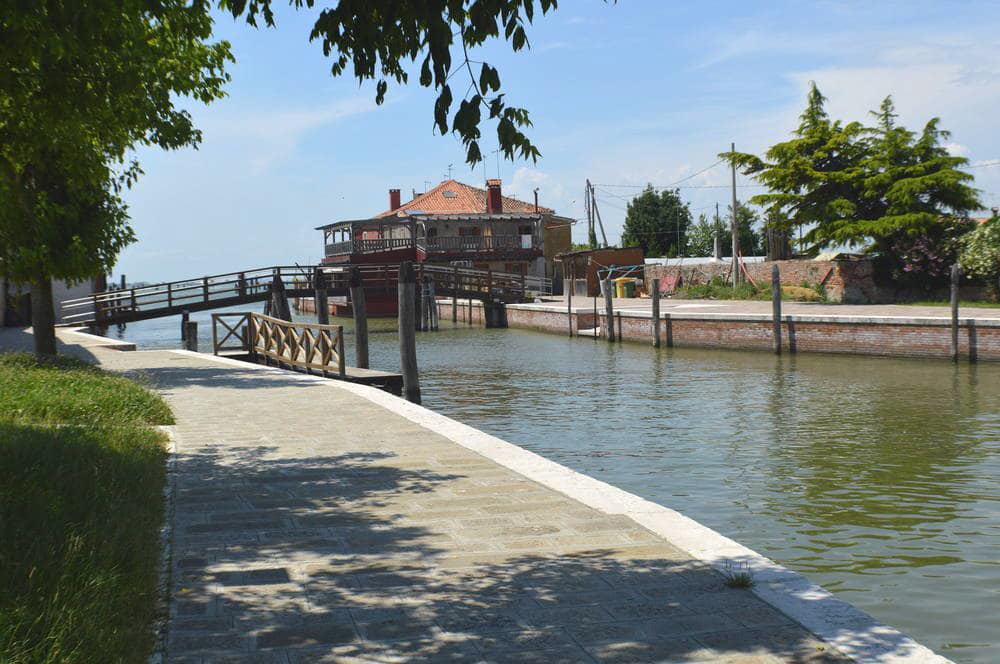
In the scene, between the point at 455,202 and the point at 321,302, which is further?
the point at 455,202

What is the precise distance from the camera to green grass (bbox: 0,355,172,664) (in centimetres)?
402

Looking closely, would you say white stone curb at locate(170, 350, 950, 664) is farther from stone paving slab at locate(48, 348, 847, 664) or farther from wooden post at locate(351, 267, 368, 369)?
wooden post at locate(351, 267, 368, 369)

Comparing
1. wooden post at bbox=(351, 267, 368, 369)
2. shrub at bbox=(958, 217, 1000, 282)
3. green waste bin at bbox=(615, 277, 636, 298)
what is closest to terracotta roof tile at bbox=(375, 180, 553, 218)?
green waste bin at bbox=(615, 277, 636, 298)

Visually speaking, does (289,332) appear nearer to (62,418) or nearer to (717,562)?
(62,418)

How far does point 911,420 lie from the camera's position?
15883mm

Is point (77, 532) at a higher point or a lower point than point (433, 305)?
lower

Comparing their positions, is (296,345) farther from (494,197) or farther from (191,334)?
(494,197)

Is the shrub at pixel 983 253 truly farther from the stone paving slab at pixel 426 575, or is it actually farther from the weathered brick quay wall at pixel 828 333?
the stone paving slab at pixel 426 575

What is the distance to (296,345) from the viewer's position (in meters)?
20.9

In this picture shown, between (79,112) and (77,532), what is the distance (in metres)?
5.77

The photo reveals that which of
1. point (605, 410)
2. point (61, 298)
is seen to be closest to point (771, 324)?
point (605, 410)

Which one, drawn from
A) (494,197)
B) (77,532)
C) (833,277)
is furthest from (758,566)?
(494,197)

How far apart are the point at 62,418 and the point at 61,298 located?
106 ft

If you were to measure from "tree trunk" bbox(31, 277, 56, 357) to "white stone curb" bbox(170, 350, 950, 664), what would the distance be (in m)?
11.4
